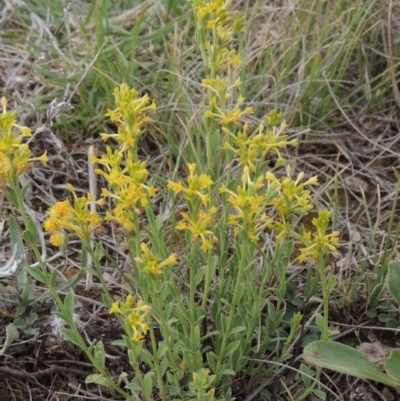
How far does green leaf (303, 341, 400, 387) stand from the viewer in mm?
1665

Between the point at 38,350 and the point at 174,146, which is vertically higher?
the point at 174,146

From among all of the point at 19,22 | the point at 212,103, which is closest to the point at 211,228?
the point at 212,103

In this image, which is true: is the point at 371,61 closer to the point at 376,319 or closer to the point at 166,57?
the point at 166,57

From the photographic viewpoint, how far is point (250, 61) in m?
2.84

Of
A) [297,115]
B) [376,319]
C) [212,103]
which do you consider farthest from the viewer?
[297,115]

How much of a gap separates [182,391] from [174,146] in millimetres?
1149

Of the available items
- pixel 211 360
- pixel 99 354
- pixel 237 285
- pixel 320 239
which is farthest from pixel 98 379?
pixel 320 239

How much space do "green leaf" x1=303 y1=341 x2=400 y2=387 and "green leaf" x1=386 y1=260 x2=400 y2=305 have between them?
236 millimetres

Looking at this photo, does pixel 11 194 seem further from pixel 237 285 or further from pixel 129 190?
pixel 237 285

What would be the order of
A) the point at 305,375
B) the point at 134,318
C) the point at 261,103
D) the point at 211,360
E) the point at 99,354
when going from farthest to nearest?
the point at 261,103 < the point at 305,375 < the point at 211,360 < the point at 99,354 < the point at 134,318

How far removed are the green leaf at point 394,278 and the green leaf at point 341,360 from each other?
0.24 m

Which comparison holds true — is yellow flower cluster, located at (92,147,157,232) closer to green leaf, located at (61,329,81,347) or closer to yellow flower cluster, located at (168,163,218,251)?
yellow flower cluster, located at (168,163,218,251)

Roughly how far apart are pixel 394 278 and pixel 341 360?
1.10 feet

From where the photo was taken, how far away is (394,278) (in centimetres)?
191
